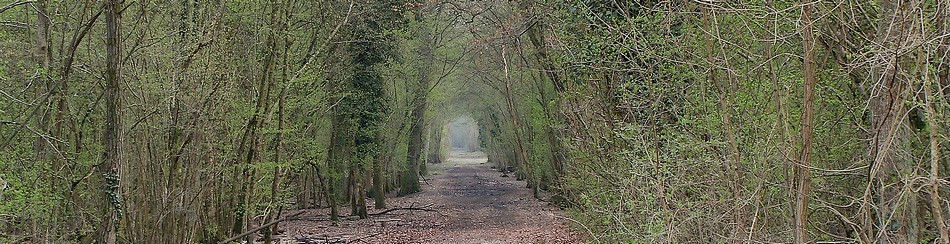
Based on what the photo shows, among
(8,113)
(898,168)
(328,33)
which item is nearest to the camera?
(898,168)

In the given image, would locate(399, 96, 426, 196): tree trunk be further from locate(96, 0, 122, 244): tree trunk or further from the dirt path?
locate(96, 0, 122, 244): tree trunk

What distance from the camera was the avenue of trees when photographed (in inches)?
174

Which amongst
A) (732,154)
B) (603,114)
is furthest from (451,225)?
(732,154)

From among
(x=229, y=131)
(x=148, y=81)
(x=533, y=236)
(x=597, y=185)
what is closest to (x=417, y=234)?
(x=533, y=236)

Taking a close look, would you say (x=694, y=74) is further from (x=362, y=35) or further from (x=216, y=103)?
(x=362, y=35)

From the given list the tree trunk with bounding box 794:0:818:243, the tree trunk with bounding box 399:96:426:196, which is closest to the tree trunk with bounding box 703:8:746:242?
the tree trunk with bounding box 794:0:818:243

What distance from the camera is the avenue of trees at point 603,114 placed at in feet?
14.5

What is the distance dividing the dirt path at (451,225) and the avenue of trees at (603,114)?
7.72 feet

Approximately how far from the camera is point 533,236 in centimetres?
1623

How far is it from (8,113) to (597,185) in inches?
254

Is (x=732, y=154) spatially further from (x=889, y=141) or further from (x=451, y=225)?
(x=451, y=225)

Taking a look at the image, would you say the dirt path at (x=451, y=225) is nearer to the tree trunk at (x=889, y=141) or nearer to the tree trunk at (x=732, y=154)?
the tree trunk at (x=732, y=154)

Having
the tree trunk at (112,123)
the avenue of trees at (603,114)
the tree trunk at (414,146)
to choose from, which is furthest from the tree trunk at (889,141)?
the tree trunk at (414,146)

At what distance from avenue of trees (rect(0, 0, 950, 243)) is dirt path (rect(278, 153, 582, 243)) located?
7.72ft
